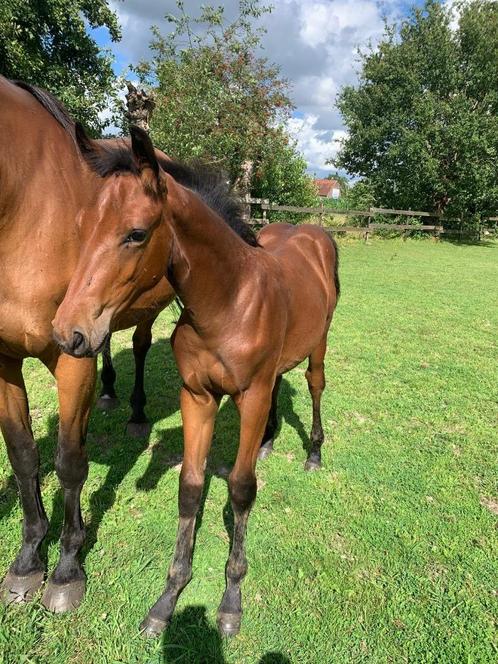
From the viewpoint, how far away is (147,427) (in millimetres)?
3537

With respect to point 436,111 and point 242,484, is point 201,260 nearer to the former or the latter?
point 242,484

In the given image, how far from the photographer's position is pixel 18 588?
1990 mm

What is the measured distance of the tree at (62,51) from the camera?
25.0 ft

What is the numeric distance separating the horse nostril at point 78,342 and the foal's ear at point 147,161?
0.54 metres

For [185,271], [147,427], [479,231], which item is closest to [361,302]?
[147,427]

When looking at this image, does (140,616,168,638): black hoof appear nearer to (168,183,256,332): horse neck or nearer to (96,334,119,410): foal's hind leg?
(168,183,256,332): horse neck

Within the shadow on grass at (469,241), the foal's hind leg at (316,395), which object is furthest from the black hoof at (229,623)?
the shadow on grass at (469,241)

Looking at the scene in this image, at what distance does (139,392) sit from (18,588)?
1746 mm

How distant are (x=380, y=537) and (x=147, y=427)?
1.98 m

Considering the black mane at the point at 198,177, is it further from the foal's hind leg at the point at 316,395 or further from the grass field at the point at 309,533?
the grass field at the point at 309,533

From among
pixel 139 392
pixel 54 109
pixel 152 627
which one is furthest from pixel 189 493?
pixel 54 109

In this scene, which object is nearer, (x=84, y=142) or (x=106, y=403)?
(x=84, y=142)

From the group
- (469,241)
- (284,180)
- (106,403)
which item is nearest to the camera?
(106,403)

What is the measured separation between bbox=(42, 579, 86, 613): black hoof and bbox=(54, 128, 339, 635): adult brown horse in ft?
1.22
